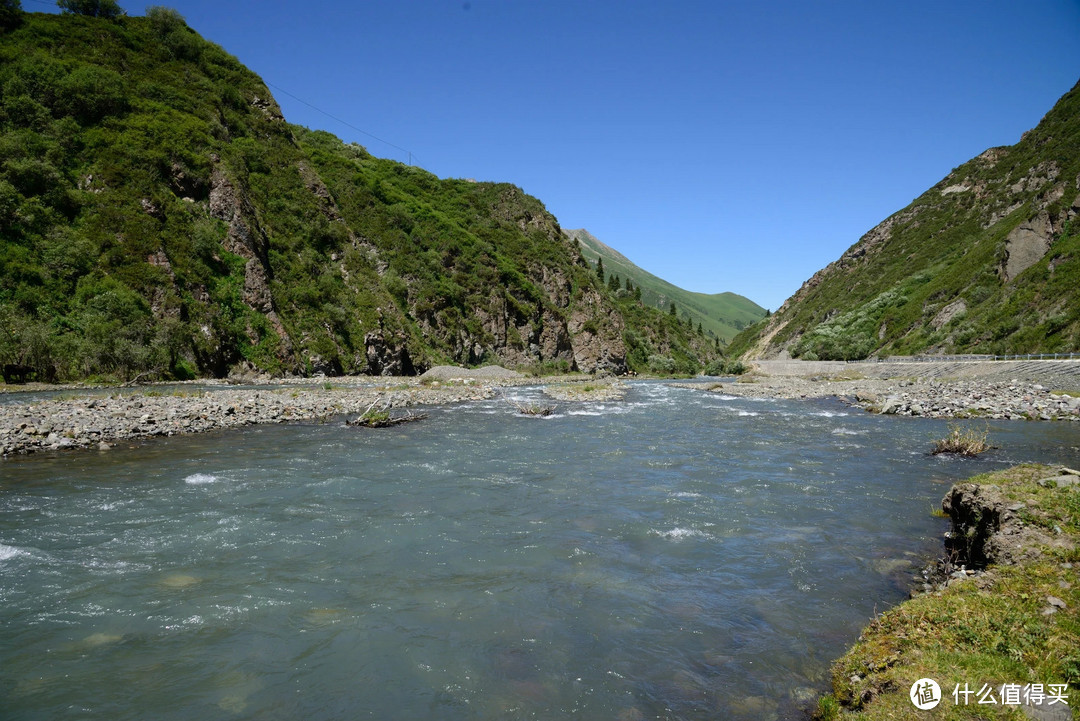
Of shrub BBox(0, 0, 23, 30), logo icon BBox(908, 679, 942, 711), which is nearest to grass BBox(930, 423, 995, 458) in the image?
logo icon BBox(908, 679, 942, 711)

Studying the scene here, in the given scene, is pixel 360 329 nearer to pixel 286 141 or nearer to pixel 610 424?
pixel 286 141

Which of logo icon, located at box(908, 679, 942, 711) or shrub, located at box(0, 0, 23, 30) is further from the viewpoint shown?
shrub, located at box(0, 0, 23, 30)

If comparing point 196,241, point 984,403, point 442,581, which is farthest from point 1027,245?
point 196,241

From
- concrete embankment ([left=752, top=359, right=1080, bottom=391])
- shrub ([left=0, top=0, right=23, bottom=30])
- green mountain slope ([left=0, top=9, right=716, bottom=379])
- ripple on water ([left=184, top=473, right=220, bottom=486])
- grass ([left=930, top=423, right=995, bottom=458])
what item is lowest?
ripple on water ([left=184, top=473, right=220, bottom=486])

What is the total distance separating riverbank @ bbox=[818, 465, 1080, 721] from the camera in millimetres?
3803

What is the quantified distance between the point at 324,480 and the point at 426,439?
21.5 ft

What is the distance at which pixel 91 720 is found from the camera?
4.60 m

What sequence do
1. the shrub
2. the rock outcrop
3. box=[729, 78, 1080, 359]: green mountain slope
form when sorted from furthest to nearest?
the rock outcrop
box=[729, 78, 1080, 359]: green mountain slope
the shrub

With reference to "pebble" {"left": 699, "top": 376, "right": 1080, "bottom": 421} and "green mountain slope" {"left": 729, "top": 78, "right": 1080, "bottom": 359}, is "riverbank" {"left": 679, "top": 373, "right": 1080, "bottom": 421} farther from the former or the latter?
"green mountain slope" {"left": 729, "top": 78, "right": 1080, "bottom": 359}

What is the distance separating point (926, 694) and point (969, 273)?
10068cm

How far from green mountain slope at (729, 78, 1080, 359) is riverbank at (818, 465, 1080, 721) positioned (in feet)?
187

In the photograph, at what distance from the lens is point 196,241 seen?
48.0 meters

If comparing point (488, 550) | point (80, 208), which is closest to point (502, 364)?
point (80, 208)

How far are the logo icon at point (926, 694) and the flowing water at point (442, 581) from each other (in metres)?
1.13
